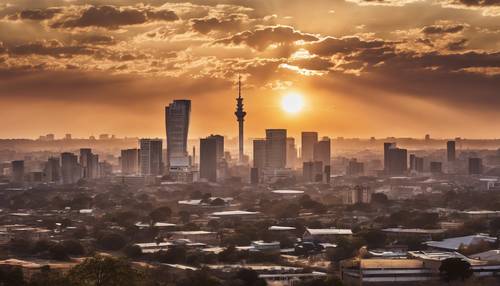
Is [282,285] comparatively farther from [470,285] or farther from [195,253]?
[195,253]

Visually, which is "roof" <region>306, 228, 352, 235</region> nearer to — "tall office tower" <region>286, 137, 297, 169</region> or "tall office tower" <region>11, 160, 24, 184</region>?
"tall office tower" <region>11, 160, 24, 184</region>

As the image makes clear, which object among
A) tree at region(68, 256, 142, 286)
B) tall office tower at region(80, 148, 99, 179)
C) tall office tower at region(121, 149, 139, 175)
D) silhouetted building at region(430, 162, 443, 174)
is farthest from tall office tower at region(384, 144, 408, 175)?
tree at region(68, 256, 142, 286)

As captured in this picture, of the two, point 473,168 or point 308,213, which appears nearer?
point 308,213

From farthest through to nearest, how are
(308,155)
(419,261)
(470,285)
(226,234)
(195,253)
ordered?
1. (308,155)
2. (226,234)
3. (195,253)
4. (419,261)
5. (470,285)

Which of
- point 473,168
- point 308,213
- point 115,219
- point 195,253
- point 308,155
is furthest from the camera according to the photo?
point 308,155

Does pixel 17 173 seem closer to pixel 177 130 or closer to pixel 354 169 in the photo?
pixel 177 130

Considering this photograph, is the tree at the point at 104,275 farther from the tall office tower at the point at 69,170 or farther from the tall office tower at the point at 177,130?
the tall office tower at the point at 177,130

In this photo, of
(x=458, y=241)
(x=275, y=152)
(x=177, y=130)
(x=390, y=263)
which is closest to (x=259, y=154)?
(x=275, y=152)

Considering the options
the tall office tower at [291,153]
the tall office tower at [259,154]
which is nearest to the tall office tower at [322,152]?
the tall office tower at [291,153]

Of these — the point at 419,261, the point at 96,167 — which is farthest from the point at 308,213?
the point at 96,167
